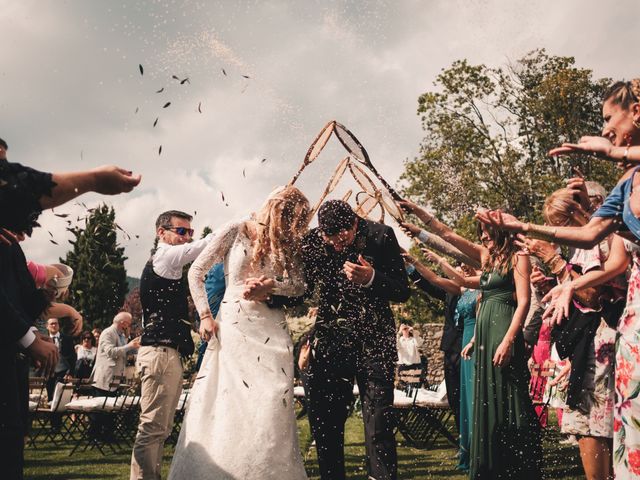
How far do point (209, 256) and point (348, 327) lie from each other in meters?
1.23

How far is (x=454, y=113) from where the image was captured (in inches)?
1139

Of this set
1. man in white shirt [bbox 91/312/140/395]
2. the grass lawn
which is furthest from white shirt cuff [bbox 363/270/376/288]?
man in white shirt [bbox 91/312/140/395]

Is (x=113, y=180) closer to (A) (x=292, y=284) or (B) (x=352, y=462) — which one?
(A) (x=292, y=284)

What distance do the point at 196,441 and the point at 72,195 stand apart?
2537 millimetres

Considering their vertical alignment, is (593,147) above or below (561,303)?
above

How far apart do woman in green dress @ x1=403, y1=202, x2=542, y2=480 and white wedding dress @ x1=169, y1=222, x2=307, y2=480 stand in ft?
4.75

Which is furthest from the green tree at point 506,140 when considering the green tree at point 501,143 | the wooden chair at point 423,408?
the wooden chair at point 423,408

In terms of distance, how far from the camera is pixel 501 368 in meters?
5.20

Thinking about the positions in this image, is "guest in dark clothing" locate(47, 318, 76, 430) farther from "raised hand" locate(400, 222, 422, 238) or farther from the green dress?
the green dress

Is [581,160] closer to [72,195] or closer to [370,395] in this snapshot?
[370,395]

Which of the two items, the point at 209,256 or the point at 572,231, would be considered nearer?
the point at 572,231

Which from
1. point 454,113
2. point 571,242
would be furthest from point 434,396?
point 454,113

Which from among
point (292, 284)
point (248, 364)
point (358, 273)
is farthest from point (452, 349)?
point (248, 364)

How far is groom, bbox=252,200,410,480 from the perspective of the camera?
481cm
